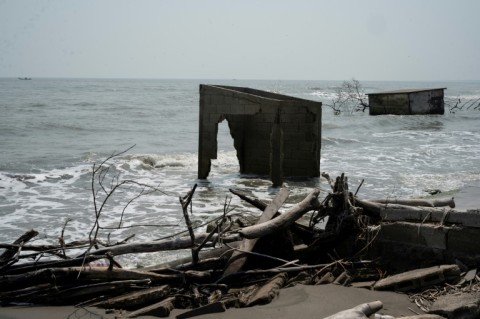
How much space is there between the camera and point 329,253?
6.03 m

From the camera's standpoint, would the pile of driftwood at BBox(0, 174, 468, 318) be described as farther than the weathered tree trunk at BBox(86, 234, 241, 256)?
No

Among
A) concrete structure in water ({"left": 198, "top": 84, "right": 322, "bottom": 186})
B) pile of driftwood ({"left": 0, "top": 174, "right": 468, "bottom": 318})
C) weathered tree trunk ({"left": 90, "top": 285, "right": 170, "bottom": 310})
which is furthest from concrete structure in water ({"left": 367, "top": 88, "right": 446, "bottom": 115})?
weathered tree trunk ({"left": 90, "top": 285, "right": 170, "bottom": 310})

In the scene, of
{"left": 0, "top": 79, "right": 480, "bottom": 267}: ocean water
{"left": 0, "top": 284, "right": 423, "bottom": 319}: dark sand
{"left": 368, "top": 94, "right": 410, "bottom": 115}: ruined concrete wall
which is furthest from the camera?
{"left": 368, "top": 94, "right": 410, "bottom": 115}: ruined concrete wall

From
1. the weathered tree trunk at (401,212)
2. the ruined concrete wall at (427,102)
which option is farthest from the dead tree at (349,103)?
the weathered tree trunk at (401,212)

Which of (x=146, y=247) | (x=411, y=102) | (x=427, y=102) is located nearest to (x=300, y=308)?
(x=146, y=247)

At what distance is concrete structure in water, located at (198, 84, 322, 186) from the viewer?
13414mm

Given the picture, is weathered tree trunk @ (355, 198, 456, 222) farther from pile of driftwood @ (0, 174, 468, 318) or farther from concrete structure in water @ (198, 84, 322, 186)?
concrete structure in water @ (198, 84, 322, 186)

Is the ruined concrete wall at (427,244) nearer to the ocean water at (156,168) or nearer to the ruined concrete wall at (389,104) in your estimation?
the ocean water at (156,168)

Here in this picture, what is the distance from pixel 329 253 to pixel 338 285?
76cm

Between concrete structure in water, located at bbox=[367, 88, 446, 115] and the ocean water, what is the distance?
0.88 meters

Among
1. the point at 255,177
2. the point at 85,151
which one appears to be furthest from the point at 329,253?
the point at 85,151

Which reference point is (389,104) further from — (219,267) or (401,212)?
(219,267)

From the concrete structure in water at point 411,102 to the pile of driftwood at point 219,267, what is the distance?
30.3 metres

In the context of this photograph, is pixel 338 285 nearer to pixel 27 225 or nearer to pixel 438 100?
pixel 27 225
